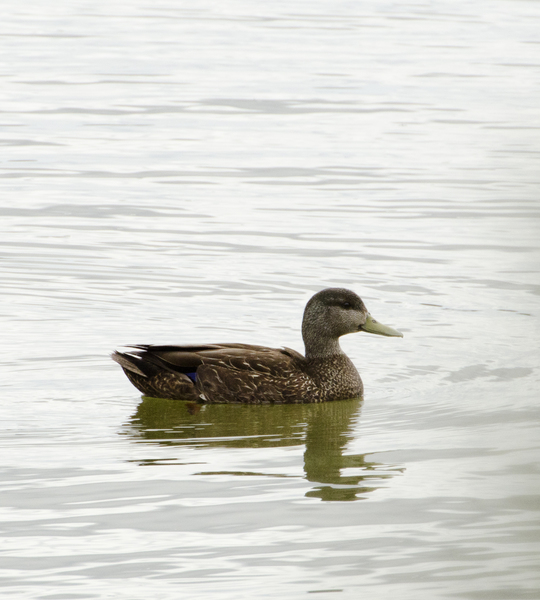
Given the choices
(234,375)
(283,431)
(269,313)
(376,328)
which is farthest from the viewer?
(269,313)

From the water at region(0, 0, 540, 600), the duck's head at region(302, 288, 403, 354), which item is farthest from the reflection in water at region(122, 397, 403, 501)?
the duck's head at region(302, 288, 403, 354)

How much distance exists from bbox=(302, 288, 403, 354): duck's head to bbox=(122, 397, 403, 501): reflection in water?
2.00 ft

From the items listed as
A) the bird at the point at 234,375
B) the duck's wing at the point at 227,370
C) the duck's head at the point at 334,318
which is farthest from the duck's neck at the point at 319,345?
the duck's wing at the point at 227,370

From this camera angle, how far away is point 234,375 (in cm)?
918

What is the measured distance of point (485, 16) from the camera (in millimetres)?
36375

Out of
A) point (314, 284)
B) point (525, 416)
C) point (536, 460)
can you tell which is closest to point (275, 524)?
point (525, 416)

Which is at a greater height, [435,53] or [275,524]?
[435,53]

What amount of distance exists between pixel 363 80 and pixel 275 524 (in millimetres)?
20202

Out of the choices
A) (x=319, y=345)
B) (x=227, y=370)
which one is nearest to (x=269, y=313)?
(x=319, y=345)

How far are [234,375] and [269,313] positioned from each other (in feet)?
7.33

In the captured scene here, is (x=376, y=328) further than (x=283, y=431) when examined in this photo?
Yes

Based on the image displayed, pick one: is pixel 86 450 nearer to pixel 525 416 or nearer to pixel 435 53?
pixel 525 416

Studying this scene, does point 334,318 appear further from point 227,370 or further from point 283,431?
point 283,431

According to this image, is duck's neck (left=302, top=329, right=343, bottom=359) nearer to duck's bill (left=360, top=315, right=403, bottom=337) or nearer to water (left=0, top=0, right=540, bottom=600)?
duck's bill (left=360, top=315, right=403, bottom=337)
